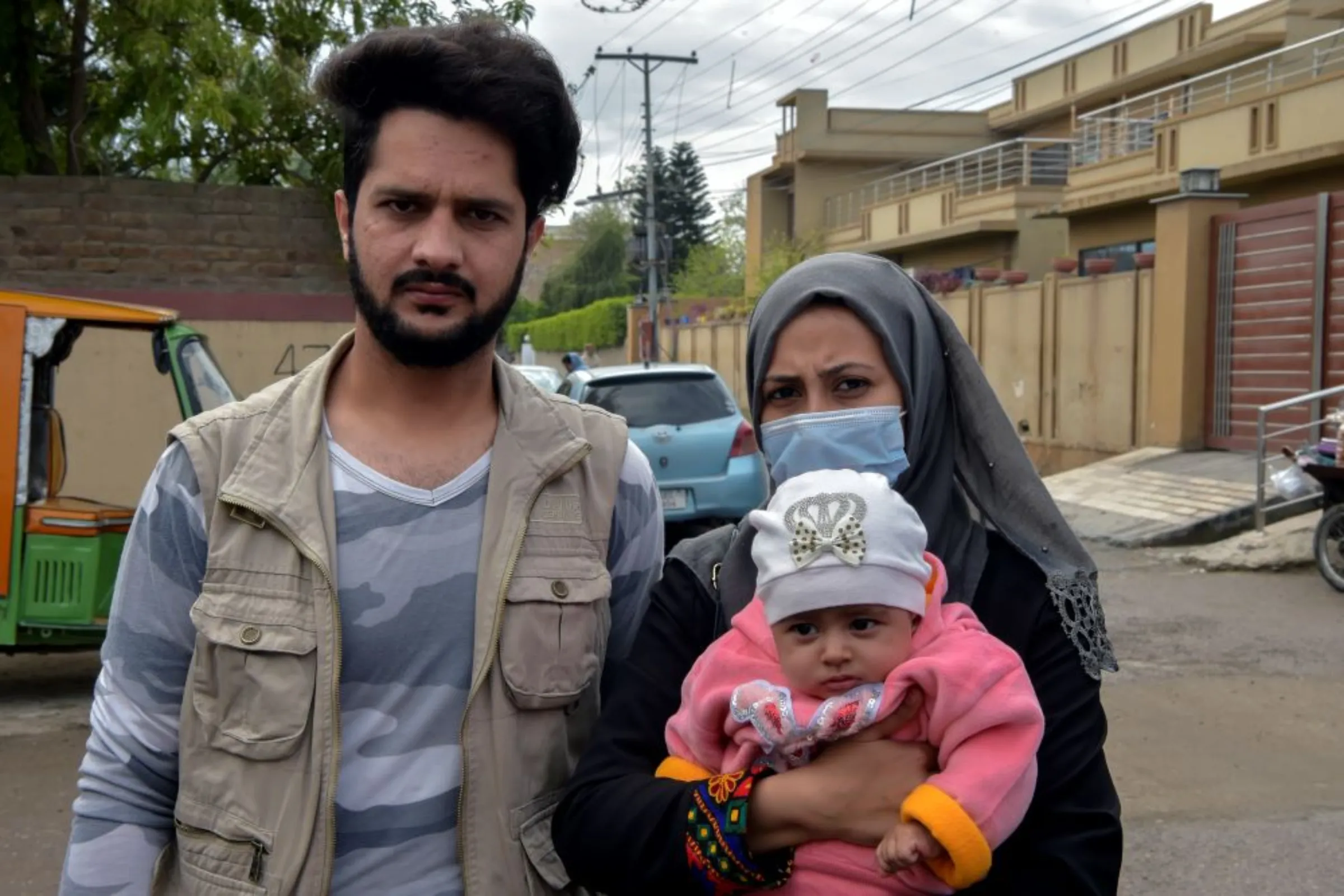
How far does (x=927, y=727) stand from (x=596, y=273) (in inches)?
3036

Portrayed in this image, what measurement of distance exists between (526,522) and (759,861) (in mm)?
626

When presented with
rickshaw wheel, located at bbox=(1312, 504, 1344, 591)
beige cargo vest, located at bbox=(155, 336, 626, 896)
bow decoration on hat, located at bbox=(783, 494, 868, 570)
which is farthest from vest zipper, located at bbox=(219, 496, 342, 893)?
rickshaw wheel, located at bbox=(1312, 504, 1344, 591)

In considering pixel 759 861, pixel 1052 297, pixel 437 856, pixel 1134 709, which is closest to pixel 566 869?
pixel 437 856

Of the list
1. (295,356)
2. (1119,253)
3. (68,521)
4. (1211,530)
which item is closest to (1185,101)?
(1119,253)

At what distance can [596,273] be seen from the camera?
7812 cm

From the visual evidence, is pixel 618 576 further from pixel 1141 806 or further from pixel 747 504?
pixel 747 504

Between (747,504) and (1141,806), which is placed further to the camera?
(747,504)

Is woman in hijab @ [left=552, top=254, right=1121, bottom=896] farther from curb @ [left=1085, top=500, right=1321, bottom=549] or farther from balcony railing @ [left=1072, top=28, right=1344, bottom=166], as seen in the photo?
balcony railing @ [left=1072, top=28, right=1344, bottom=166]

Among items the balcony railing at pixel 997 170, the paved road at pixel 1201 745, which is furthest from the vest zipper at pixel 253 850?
the balcony railing at pixel 997 170

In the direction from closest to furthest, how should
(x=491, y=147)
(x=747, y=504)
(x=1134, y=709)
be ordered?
(x=491, y=147), (x=1134, y=709), (x=747, y=504)

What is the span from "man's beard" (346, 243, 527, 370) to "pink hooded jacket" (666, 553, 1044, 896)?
604 millimetres

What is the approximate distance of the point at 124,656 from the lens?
6.67 ft

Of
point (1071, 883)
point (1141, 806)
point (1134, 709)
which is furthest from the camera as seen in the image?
point (1134, 709)

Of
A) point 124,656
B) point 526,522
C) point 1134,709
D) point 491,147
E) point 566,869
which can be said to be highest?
point 491,147
